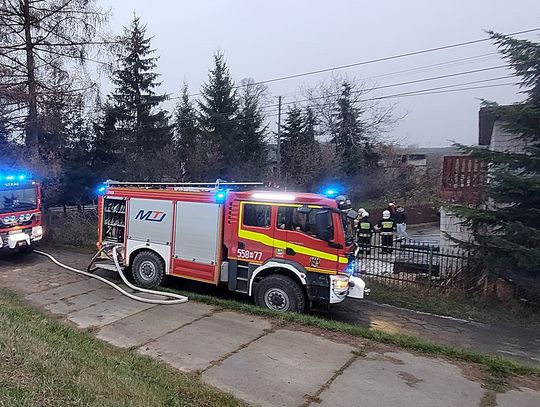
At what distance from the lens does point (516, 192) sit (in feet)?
28.0

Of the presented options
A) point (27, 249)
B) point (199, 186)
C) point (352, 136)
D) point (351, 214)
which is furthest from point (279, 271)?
point (352, 136)

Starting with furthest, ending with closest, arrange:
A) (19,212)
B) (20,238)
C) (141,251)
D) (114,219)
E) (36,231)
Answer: (36,231) → (19,212) → (20,238) → (114,219) → (141,251)

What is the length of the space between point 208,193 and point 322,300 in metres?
3.22

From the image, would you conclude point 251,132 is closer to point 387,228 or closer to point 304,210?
point 387,228

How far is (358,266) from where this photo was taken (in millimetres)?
11766

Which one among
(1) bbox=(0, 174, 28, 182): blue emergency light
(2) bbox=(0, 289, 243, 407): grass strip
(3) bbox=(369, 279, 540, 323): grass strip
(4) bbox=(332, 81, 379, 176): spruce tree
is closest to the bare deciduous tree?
(1) bbox=(0, 174, 28, 182): blue emergency light

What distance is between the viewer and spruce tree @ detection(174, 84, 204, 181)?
72.7 ft

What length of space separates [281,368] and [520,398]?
112 inches

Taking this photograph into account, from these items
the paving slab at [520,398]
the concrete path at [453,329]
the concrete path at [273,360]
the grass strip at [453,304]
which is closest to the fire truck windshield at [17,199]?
the concrete path at [273,360]

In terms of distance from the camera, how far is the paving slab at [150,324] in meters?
6.33

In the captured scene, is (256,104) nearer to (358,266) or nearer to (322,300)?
(358,266)

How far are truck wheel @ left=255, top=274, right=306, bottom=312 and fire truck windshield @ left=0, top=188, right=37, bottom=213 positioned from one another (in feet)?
27.6

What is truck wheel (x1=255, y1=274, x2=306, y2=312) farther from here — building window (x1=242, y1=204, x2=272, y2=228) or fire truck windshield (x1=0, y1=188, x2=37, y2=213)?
fire truck windshield (x1=0, y1=188, x2=37, y2=213)

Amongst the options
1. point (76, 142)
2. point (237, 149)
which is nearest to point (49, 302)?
point (76, 142)
